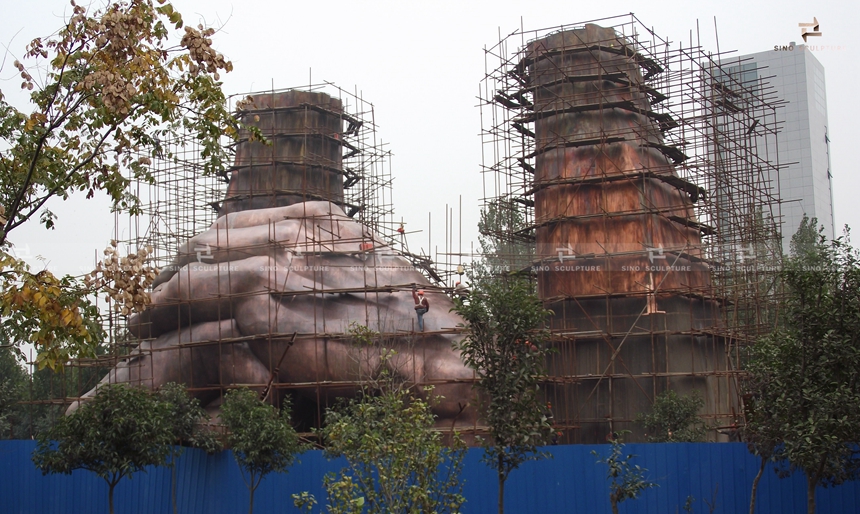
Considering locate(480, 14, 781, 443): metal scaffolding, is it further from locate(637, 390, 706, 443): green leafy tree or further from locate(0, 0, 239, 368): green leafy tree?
locate(0, 0, 239, 368): green leafy tree

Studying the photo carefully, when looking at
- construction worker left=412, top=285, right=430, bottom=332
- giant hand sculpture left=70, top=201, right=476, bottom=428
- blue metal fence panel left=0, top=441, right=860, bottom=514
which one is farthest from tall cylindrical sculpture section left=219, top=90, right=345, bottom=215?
blue metal fence panel left=0, top=441, right=860, bottom=514

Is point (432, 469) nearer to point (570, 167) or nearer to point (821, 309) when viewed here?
point (821, 309)

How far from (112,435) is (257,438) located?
2923mm

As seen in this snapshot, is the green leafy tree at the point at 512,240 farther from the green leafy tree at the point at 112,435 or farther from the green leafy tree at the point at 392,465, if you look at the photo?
the green leafy tree at the point at 392,465

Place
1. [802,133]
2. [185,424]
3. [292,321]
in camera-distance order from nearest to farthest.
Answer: [185,424]
[292,321]
[802,133]

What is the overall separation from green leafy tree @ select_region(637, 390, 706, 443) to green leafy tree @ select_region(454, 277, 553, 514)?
9.12m

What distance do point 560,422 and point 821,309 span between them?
12069 millimetres

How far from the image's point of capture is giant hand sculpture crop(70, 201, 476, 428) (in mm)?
25859

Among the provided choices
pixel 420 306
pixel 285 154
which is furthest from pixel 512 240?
pixel 285 154

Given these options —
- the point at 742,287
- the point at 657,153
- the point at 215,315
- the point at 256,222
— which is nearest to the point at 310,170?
the point at 256,222

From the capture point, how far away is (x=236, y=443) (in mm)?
20656

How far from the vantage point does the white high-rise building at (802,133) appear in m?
72.1

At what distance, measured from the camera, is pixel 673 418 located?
24.9m

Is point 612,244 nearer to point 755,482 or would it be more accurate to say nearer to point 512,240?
point 512,240
